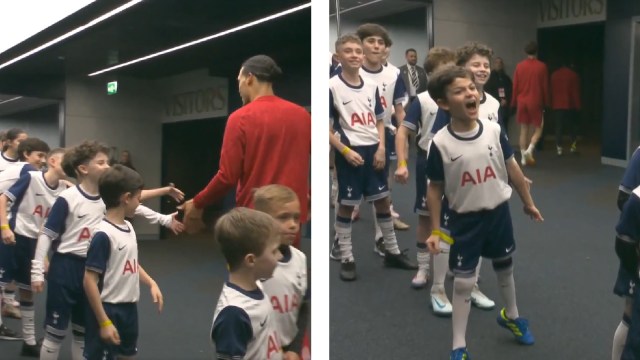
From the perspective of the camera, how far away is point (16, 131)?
1.96 meters

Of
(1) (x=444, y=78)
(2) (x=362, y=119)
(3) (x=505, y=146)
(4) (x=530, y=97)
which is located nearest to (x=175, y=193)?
(2) (x=362, y=119)

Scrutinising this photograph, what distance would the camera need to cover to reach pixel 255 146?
1.85m

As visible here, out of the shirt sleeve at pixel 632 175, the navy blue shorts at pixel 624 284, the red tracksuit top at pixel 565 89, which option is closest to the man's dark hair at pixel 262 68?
the red tracksuit top at pixel 565 89

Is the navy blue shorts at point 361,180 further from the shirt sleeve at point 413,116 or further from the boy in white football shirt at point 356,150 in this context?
the shirt sleeve at point 413,116

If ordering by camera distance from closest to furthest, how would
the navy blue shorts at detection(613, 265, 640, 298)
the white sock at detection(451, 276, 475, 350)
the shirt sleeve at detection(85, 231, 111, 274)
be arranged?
the shirt sleeve at detection(85, 231, 111, 274) < the navy blue shorts at detection(613, 265, 640, 298) < the white sock at detection(451, 276, 475, 350)

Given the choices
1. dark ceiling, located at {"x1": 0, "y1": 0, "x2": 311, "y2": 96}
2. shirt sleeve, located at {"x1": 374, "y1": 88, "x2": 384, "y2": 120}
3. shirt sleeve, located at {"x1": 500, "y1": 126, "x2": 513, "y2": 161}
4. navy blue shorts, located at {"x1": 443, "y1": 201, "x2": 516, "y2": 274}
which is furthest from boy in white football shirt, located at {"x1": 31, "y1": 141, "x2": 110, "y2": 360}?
shirt sleeve, located at {"x1": 500, "y1": 126, "x2": 513, "y2": 161}

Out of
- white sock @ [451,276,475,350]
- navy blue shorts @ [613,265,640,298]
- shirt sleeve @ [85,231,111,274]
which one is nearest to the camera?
shirt sleeve @ [85,231,111,274]

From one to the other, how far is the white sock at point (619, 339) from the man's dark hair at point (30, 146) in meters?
1.66

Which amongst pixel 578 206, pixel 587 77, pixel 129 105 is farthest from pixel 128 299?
pixel 587 77

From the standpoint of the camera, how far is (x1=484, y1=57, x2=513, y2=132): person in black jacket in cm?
195

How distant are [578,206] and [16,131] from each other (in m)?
1.63

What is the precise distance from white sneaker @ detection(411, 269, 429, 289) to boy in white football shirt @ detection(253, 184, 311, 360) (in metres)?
0.33

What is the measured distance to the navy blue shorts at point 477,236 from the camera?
6.45 feet

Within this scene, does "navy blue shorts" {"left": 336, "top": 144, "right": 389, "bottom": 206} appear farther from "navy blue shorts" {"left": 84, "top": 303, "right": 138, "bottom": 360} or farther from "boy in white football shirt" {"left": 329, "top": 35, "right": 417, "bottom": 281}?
"navy blue shorts" {"left": 84, "top": 303, "right": 138, "bottom": 360}
